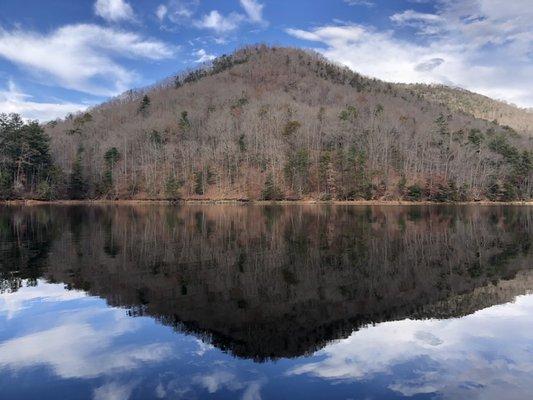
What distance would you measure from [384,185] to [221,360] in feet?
288

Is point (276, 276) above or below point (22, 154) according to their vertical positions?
below

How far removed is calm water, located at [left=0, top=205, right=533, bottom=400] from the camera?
10.3 m

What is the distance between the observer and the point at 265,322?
563 inches

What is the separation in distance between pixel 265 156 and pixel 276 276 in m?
87.2

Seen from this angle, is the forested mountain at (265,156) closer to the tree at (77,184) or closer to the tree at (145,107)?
the tree at (77,184)

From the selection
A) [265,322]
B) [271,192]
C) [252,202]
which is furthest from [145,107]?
[265,322]

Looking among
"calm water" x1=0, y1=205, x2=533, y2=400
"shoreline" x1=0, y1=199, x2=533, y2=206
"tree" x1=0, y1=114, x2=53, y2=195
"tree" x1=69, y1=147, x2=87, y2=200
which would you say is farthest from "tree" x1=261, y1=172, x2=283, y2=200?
"calm water" x1=0, y1=205, x2=533, y2=400

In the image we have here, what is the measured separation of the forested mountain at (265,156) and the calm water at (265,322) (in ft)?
219

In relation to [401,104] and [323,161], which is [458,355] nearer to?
[323,161]

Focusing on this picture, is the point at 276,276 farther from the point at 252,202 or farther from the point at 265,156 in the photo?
the point at 265,156

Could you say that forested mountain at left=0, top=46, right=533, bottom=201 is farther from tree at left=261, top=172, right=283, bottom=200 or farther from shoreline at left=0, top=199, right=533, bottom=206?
shoreline at left=0, top=199, right=533, bottom=206

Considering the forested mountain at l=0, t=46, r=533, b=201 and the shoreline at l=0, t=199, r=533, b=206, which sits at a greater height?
the forested mountain at l=0, t=46, r=533, b=201

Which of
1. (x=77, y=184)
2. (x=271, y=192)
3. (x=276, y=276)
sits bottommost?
(x=276, y=276)

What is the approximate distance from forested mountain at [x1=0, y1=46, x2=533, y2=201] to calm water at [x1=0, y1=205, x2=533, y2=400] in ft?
219
